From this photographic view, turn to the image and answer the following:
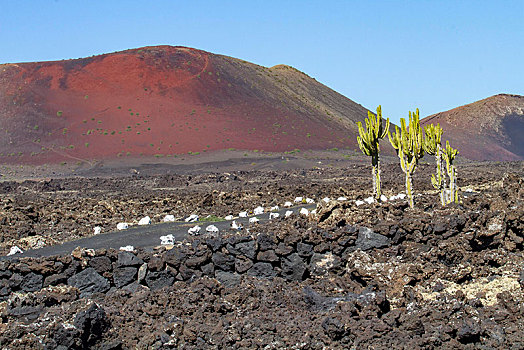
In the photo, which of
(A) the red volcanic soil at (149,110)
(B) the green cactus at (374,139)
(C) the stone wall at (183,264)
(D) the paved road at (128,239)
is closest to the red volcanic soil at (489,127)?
(A) the red volcanic soil at (149,110)

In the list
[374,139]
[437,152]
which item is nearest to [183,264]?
[437,152]

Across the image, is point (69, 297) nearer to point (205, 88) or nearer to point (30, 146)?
point (30, 146)

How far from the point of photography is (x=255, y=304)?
8.18m

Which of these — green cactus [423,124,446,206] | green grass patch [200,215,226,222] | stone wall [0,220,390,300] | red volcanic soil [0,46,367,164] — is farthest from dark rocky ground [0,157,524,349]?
red volcanic soil [0,46,367,164]

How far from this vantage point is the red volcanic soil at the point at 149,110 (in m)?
62.4

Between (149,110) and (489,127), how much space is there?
217 ft

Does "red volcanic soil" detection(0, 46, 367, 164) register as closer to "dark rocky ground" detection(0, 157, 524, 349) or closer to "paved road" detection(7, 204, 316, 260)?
"paved road" detection(7, 204, 316, 260)

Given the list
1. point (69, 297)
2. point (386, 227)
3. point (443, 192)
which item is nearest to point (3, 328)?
point (69, 297)

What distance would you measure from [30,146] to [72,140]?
4031mm

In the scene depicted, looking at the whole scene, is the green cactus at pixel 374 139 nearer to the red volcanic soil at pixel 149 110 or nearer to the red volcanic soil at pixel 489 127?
the red volcanic soil at pixel 149 110

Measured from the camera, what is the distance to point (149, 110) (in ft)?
226

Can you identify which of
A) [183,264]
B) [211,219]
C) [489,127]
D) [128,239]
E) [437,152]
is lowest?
[211,219]

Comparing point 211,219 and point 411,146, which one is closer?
point 411,146

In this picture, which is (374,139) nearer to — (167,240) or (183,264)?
(167,240)
